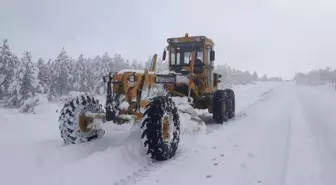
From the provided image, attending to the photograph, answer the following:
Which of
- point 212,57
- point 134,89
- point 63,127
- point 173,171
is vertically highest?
point 212,57

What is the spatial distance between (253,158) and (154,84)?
2715 mm

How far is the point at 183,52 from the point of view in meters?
9.90

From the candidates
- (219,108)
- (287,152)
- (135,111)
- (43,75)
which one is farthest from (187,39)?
(43,75)

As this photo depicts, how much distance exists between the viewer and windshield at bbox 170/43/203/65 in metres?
9.74

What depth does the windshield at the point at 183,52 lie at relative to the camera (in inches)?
384

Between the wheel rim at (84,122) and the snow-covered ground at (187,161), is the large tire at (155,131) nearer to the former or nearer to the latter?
the snow-covered ground at (187,161)

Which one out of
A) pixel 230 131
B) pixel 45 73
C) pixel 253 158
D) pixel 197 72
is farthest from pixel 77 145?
pixel 45 73

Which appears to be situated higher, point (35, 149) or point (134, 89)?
point (134, 89)

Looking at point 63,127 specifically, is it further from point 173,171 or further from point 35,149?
point 173,171

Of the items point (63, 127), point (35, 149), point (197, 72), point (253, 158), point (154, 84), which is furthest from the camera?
point (197, 72)

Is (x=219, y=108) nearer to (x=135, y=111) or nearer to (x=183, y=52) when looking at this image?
(x=183, y=52)

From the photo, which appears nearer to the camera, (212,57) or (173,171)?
(173,171)

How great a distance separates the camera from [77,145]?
5895 mm

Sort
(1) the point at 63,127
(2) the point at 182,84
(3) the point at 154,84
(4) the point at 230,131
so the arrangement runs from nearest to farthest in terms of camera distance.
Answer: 1. (1) the point at 63,127
2. (3) the point at 154,84
3. (4) the point at 230,131
4. (2) the point at 182,84
